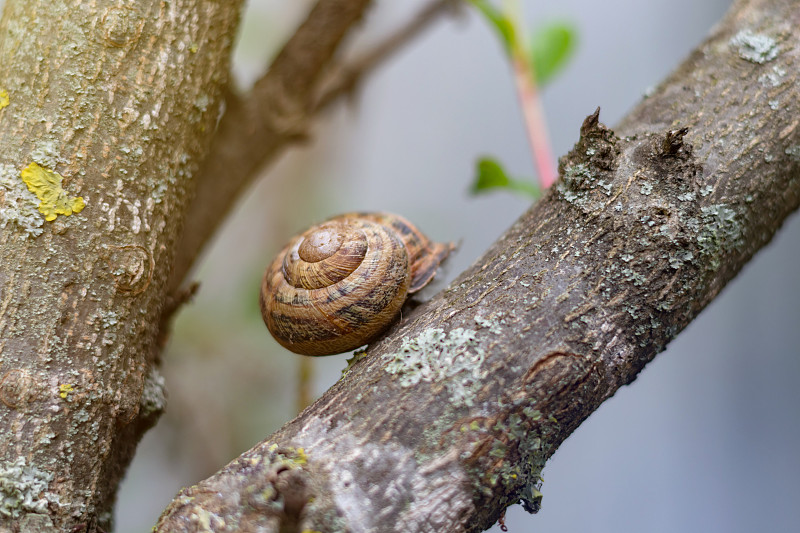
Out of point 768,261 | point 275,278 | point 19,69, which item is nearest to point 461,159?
point 768,261

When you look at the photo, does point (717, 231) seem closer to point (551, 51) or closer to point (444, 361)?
point (444, 361)

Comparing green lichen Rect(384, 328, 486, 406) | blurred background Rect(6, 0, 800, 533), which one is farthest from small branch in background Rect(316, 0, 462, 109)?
green lichen Rect(384, 328, 486, 406)

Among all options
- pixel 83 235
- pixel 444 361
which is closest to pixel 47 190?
pixel 83 235

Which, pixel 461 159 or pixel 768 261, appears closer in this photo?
pixel 768 261

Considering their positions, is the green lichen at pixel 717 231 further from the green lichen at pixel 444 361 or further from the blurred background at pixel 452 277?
the blurred background at pixel 452 277

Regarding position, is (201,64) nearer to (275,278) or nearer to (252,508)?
(275,278)

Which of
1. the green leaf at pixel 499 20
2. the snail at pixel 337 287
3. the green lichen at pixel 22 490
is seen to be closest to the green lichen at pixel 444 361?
the snail at pixel 337 287
